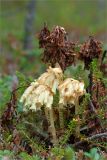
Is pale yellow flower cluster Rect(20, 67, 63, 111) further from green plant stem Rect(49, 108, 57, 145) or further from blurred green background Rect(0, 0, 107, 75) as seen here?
blurred green background Rect(0, 0, 107, 75)

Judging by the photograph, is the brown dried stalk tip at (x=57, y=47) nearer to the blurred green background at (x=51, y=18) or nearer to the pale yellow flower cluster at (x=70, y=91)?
the pale yellow flower cluster at (x=70, y=91)

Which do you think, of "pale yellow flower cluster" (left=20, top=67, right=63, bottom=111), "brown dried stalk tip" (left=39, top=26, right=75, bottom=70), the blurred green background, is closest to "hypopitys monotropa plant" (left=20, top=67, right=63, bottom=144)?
"pale yellow flower cluster" (left=20, top=67, right=63, bottom=111)

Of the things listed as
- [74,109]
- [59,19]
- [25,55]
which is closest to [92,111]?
[74,109]

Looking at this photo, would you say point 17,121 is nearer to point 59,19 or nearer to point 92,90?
point 92,90

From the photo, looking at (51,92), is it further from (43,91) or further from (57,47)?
(57,47)

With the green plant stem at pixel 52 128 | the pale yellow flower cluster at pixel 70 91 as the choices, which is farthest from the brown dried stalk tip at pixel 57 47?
the green plant stem at pixel 52 128

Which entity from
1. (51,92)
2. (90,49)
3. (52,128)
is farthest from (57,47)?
(52,128)
